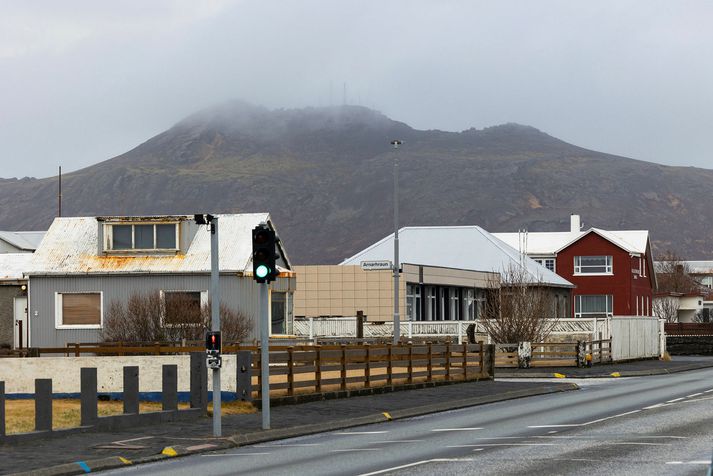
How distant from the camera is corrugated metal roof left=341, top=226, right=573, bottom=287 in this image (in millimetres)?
88500

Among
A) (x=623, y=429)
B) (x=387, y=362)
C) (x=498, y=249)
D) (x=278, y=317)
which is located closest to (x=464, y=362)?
(x=387, y=362)

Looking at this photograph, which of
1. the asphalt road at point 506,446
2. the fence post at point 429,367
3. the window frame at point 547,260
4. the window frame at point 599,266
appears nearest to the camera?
the asphalt road at point 506,446

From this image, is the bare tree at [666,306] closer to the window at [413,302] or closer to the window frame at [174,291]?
the window at [413,302]

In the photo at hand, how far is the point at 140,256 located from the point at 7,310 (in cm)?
932

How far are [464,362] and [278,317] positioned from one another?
41.2 feet

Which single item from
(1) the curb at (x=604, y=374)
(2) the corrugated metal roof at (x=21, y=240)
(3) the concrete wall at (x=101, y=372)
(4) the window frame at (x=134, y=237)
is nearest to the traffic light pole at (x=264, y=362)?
(3) the concrete wall at (x=101, y=372)

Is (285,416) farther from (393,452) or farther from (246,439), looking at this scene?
(393,452)

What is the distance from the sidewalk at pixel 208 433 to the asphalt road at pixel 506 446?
0.50 meters

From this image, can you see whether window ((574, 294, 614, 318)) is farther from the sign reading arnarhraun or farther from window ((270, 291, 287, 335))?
window ((270, 291, 287, 335))

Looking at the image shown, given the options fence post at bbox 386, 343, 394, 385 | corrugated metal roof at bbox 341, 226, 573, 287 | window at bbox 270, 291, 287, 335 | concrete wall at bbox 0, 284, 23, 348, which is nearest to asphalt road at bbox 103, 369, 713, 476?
fence post at bbox 386, 343, 394, 385

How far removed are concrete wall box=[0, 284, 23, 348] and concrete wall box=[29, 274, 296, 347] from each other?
22.6ft

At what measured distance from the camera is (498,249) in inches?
3546

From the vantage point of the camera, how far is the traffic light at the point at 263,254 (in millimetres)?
24016

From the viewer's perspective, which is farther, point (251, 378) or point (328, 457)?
point (251, 378)
